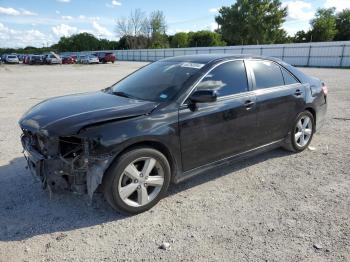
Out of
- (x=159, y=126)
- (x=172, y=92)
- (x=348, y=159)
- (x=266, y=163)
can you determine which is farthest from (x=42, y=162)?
(x=348, y=159)

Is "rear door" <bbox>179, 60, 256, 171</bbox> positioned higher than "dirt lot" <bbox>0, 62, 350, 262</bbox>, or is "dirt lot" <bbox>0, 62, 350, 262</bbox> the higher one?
"rear door" <bbox>179, 60, 256, 171</bbox>

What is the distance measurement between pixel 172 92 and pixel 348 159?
10.4 ft

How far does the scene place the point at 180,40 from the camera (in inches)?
3420

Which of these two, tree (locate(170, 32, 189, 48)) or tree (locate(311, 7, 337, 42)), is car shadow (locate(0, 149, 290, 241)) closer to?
tree (locate(311, 7, 337, 42))

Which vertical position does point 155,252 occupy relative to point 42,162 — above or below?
below

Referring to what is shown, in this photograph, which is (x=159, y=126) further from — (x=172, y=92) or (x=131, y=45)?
(x=131, y=45)

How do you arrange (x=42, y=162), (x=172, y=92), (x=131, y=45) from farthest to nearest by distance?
(x=131, y=45) → (x=172, y=92) → (x=42, y=162)

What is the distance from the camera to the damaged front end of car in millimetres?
3176

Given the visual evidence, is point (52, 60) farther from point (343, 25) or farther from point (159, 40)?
point (343, 25)

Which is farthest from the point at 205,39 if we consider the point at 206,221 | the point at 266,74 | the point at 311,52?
the point at 206,221

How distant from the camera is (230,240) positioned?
3.11 metres

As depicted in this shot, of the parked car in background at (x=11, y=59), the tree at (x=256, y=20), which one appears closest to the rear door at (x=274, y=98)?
the parked car in background at (x=11, y=59)

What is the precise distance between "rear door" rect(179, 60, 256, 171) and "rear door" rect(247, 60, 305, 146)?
193mm

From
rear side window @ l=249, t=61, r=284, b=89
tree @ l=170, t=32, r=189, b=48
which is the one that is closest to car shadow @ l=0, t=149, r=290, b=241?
rear side window @ l=249, t=61, r=284, b=89
